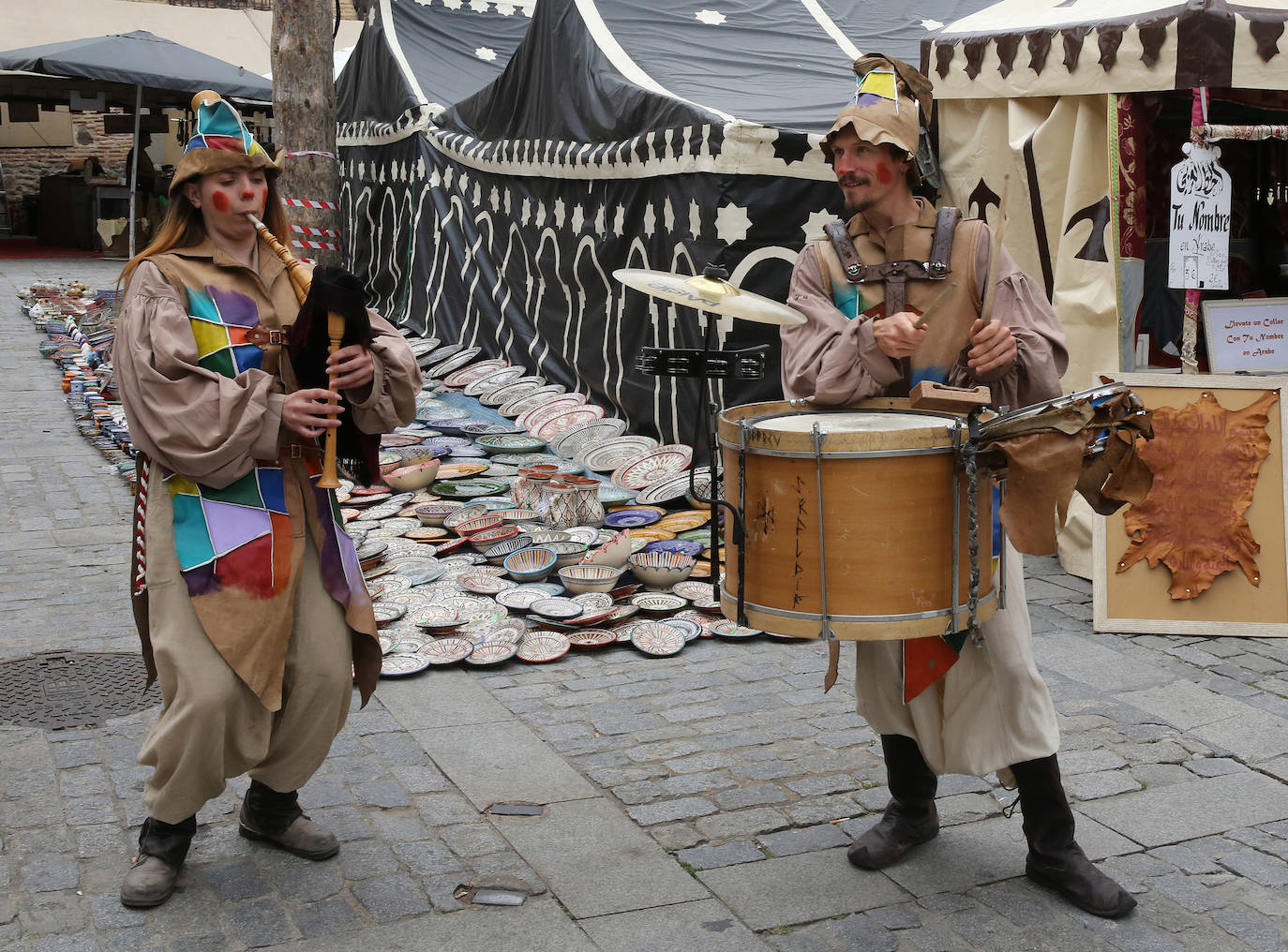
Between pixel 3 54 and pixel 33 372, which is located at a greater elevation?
pixel 3 54

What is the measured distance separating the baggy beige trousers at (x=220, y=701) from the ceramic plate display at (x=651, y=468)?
4.28 metres

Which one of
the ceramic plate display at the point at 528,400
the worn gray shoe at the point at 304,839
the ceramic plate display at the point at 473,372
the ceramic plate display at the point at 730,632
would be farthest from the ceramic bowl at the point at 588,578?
the ceramic plate display at the point at 473,372

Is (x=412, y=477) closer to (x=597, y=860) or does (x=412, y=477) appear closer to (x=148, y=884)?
(x=597, y=860)

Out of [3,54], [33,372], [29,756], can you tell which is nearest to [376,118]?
[33,372]

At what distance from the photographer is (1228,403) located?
5.61 meters

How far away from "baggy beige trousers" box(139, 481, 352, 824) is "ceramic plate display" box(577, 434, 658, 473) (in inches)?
181

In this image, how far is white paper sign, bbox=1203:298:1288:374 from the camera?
6.19 metres

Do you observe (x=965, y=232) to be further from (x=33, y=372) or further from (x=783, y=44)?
(x=33, y=372)

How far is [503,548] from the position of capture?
256 inches

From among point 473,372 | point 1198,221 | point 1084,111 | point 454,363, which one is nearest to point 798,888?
point 1198,221

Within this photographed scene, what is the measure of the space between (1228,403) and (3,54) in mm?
18393

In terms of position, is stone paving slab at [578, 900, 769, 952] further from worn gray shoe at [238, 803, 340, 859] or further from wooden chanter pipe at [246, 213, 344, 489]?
wooden chanter pipe at [246, 213, 344, 489]

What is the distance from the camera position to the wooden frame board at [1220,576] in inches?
216

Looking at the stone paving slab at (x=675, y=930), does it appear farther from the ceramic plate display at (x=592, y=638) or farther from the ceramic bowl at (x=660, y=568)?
the ceramic bowl at (x=660, y=568)
